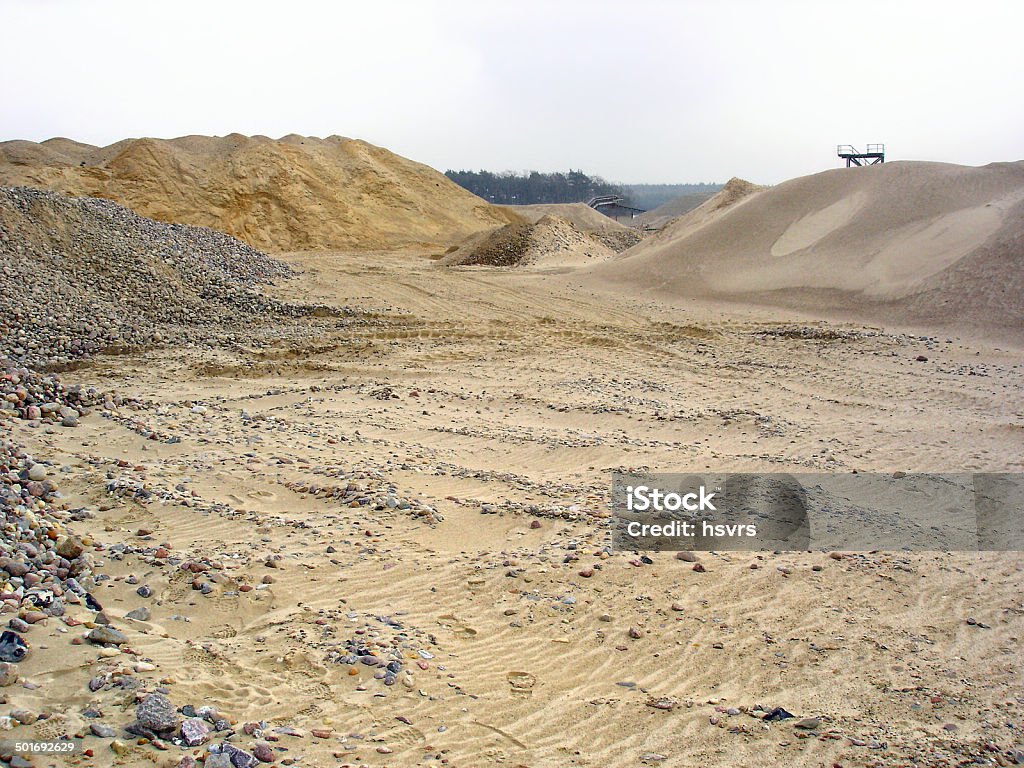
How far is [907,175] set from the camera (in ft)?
67.9

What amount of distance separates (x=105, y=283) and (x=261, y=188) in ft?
84.5

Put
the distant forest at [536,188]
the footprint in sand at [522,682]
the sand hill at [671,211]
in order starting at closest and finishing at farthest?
the footprint in sand at [522,682], the sand hill at [671,211], the distant forest at [536,188]

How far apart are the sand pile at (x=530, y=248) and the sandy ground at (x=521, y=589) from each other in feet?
56.6

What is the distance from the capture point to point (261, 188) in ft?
126

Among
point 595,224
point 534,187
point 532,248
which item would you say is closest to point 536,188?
point 534,187

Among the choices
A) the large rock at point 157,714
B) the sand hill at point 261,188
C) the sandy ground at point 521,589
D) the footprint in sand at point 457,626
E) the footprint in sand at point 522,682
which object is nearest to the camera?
the large rock at point 157,714

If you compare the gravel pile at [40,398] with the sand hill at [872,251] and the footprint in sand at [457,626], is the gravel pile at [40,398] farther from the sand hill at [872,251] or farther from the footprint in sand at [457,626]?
the sand hill at [872,251]

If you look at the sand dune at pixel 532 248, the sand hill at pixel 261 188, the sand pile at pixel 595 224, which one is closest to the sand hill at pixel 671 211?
the sand pile at pixel 595 224

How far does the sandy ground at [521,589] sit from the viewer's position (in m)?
3.47

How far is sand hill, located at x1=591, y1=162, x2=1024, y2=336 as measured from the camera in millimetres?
15219

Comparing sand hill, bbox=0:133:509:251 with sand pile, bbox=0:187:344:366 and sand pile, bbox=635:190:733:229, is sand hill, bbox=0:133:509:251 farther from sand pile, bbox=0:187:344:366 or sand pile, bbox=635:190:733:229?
sand pile, bbox=0:187:344:366

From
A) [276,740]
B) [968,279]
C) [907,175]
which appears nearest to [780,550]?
[276,740]

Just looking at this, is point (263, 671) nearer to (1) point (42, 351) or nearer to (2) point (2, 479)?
(2) point (2, 479)

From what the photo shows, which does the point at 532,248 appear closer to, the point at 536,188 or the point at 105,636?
the point at 105,636
